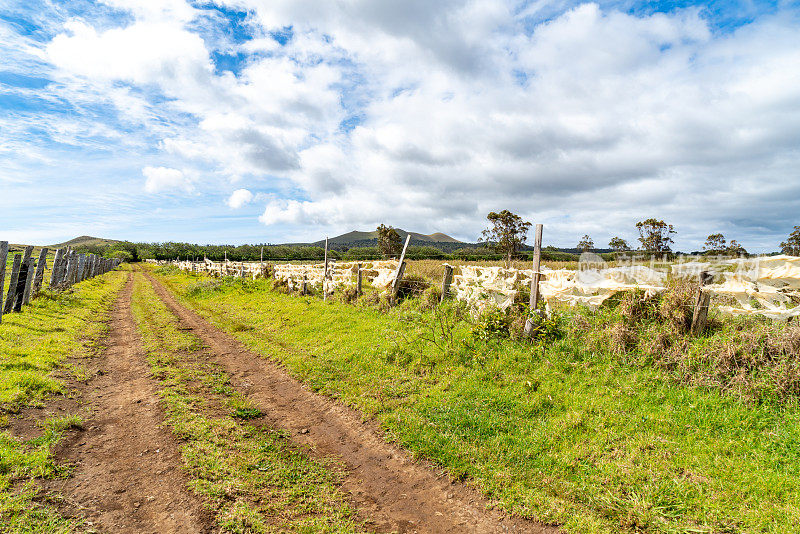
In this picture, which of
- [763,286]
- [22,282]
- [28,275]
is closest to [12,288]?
[22,282]

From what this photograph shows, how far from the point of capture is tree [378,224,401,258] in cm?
6269

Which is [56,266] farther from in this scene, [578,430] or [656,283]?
[656,283]

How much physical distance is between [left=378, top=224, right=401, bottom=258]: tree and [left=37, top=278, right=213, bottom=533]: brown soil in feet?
184

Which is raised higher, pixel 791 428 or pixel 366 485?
pixel 791 428

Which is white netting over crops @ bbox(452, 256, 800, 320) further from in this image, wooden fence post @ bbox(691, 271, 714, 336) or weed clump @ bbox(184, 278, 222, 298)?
weed clump @ bbox(184, 278, 222, 298)

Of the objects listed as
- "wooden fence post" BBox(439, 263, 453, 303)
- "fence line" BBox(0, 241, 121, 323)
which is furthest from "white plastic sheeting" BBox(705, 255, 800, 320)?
"fence line" BBox(0, 241, 121, 323)

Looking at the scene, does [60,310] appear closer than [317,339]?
No

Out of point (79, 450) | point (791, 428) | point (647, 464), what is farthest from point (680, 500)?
point (79, 450)

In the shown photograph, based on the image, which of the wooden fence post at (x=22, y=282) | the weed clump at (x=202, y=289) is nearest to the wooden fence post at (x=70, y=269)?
the weed clump at (x=202, y=289)

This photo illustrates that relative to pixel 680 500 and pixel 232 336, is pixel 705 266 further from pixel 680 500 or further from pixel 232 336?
pixel 232 336

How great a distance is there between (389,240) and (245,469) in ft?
192

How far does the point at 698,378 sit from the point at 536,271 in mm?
3406

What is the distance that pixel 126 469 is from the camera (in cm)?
438

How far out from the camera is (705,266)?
23.4 feet
